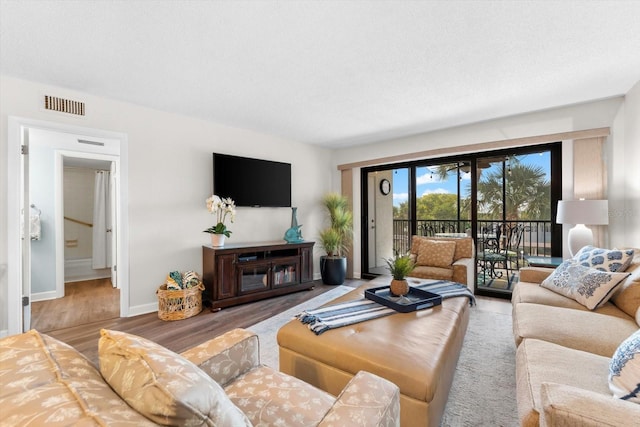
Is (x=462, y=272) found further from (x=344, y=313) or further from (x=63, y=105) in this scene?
(x=63, y=105)

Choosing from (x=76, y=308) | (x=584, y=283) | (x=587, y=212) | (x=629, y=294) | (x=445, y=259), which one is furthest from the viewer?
(x=445, y=259)

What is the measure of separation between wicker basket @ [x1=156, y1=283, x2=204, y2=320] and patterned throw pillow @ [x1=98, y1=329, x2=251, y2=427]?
8.25 ft

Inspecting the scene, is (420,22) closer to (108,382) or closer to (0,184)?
(108,382)

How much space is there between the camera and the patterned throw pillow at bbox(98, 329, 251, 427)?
0.52 meters

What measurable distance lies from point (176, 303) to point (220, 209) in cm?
128

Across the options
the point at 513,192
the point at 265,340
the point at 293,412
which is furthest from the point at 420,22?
the point at 513,192

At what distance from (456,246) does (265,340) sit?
2652 mm

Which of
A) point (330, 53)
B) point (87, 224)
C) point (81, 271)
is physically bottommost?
point (81, 271)

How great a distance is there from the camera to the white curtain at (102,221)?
502cm

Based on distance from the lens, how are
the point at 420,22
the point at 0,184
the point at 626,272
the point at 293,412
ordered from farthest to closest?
the point at 0,184, the point at 626,272, the point at 420,22, the point at 293,412

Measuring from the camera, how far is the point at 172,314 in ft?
9.60

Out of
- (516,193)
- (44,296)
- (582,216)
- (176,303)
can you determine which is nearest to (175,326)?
(176,303)

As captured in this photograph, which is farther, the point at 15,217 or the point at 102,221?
the point at 102,221

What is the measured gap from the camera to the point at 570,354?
4.26 ft
